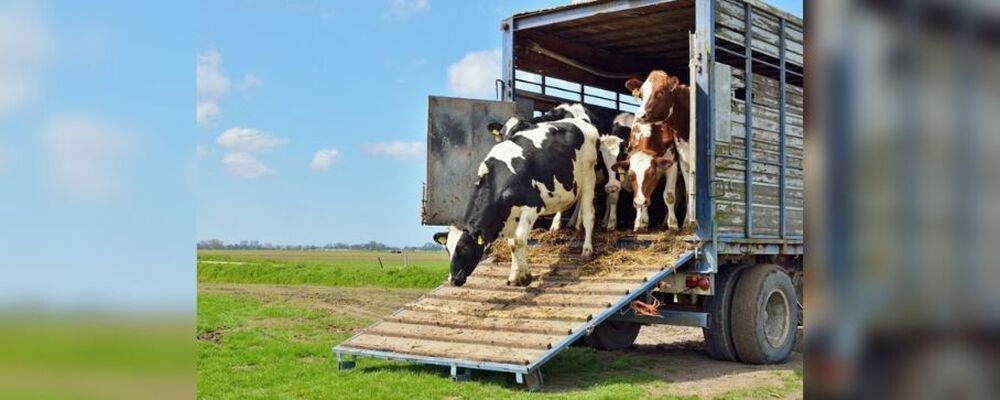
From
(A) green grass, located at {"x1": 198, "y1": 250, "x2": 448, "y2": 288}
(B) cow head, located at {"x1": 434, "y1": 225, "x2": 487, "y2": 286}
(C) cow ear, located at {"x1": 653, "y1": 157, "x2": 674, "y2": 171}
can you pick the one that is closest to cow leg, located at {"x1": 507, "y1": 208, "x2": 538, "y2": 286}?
(B) cow head, located at {"x1": 434, "y1": 225, "x2": 487, "y2": 286}

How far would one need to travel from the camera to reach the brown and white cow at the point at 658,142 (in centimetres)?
878

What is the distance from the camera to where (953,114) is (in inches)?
46.4

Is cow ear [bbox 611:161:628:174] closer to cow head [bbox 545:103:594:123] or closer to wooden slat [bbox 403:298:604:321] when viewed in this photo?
cow head [bbox 545:103:594:123]

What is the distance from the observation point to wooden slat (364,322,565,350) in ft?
24.5

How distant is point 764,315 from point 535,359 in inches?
134

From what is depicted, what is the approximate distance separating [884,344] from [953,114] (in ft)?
1.14

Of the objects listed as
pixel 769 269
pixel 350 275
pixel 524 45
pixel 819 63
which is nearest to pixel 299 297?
pixel 350 275

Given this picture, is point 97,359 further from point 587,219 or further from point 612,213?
point 612,213

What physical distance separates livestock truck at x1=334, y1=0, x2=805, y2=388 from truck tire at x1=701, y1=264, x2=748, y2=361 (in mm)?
16

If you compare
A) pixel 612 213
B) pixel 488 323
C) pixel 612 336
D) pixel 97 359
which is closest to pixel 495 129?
pixel 612 213

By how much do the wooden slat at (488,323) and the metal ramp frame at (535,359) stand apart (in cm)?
9

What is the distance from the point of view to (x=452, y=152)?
9539 millimetres

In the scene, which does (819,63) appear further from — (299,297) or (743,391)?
(299,297)

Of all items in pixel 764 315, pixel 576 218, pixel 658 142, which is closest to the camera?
pixel 658 142
